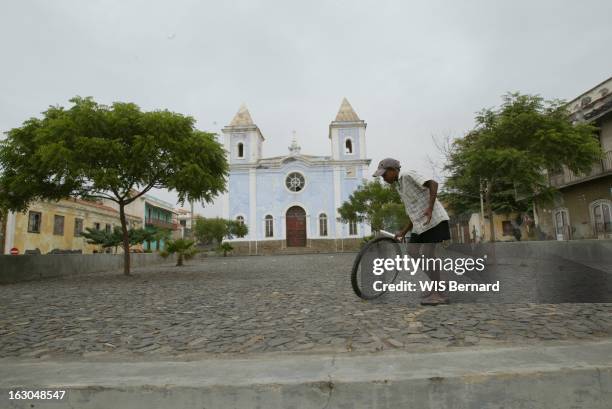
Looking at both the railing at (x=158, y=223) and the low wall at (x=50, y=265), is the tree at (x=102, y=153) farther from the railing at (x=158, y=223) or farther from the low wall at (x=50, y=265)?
the railing at (x=158, y=223)

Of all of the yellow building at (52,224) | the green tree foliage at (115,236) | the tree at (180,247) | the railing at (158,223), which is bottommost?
the tree at (180,247)

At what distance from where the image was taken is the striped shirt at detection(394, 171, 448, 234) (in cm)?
408

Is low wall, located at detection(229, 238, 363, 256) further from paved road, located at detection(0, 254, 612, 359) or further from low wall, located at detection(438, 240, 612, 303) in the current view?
low wall, located at detection(438, 240, 612, 303)

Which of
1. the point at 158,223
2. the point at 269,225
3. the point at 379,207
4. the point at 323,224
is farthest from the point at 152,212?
the point at 379,207

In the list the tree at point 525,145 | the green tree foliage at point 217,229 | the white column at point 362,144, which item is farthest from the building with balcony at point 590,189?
the green tree foliage at point 217,229

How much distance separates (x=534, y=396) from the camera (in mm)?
1904

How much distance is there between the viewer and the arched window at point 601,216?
1656cm

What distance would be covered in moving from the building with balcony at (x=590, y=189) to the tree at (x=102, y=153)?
15.2m

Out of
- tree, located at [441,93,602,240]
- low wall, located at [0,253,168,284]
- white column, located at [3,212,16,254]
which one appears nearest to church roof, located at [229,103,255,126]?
white column, located at [3,212,16,254]

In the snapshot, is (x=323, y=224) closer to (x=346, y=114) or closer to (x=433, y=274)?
(x=346, y=114)

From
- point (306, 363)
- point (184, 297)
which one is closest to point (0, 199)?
point (184, 297)

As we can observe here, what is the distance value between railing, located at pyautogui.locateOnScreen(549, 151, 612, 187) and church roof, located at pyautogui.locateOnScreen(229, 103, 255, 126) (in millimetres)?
29254

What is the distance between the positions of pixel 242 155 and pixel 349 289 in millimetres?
36352

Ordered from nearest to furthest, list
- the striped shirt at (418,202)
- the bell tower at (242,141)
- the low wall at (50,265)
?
the striped shirt at (418,202), the low wall at (50,265), the bell tower at (242,141)
